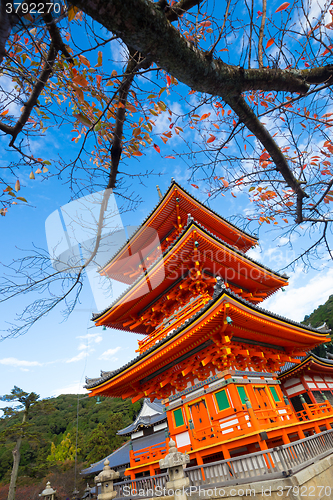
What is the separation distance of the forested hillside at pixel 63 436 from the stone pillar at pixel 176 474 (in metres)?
9.22

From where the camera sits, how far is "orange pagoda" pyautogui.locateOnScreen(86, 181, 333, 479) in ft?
23.2

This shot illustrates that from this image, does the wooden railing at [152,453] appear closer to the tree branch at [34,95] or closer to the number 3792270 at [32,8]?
the tree branch at [34,95]

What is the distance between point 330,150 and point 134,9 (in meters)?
3.70

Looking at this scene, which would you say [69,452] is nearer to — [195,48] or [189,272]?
[189,272]

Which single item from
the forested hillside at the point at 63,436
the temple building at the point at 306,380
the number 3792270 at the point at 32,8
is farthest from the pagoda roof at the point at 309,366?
the number 3792270 at the point at 32,8

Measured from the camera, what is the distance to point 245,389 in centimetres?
748

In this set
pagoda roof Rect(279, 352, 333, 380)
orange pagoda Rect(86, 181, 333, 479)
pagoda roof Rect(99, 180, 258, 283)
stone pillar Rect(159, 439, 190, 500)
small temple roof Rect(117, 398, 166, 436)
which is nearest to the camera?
stone pillar Rect(159, 439, 190, 500)

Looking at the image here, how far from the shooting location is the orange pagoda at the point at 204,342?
7070 millimetres

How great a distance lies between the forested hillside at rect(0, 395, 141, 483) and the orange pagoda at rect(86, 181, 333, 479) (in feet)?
21.1

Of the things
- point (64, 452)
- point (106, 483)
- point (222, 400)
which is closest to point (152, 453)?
point (106, 483)

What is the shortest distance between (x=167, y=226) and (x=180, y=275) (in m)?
2.80

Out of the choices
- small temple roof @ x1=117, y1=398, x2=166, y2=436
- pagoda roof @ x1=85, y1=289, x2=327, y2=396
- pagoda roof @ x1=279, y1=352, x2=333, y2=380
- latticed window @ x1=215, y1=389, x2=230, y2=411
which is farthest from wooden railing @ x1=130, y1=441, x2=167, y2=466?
pagoda roof @ x1=279, y1=352, x2=333, y2=380

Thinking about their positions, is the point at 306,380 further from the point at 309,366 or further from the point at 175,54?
the point at 175,54

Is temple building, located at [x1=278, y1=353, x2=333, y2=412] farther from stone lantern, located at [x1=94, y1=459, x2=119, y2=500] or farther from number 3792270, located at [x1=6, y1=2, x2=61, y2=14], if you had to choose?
number 3792270, located at [x1=6, y1=2, x2=61, y2=14]
